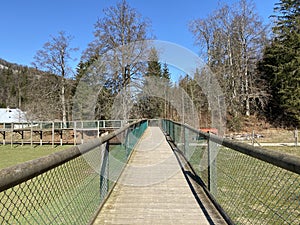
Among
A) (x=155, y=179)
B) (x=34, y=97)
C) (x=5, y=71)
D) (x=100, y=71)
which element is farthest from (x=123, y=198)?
(x=5, y=71)

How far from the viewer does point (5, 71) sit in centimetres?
6406

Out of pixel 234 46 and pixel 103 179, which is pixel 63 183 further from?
pixel 234 46

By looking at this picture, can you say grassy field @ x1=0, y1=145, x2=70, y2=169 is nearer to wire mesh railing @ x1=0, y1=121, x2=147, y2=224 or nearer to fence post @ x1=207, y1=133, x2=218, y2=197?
wire mesh railing @ x1=0, y1=121, x2=147, y2=224

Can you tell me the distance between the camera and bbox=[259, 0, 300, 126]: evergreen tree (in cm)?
2067

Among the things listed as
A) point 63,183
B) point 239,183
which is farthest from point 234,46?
point 63,183

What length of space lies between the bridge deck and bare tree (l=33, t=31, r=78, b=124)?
19.6 metres

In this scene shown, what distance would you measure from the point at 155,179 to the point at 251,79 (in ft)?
78.8

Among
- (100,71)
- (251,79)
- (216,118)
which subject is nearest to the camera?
(100,71)

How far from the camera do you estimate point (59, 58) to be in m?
22.6

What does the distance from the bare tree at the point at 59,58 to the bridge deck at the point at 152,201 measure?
19.6 meters

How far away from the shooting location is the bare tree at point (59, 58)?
71.6 ft

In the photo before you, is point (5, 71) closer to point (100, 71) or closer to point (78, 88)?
point (78, 88)

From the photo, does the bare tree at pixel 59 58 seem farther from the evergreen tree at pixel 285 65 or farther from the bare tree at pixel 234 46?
the evergreen tree at pixel 285 65

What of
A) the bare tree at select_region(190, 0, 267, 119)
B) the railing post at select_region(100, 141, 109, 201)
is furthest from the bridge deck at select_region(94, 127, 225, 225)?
the bare tree at select_region(190, 0, 267, 119)
